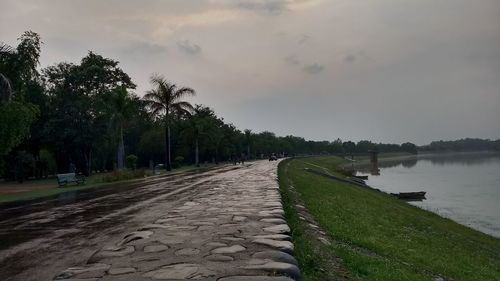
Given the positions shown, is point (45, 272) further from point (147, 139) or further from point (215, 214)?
point (147, 139)

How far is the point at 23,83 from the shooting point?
2139 centimetres

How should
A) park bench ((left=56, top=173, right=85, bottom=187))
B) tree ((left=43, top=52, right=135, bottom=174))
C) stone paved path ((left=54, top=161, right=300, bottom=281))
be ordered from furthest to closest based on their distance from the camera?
1. tree ((left=43, top=52, right=135, bottom=174))
2. park bench ((left=56, top=173, right=85, bottom=187))
3. stone paved path ((left=54, top=161, right=300, bottom=281))

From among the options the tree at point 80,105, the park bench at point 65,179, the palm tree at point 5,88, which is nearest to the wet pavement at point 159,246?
the palm tree at point 5,88

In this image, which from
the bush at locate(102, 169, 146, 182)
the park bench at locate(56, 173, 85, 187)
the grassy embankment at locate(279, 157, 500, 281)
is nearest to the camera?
the grassy embankment at locate(279, 157, 500, 281)

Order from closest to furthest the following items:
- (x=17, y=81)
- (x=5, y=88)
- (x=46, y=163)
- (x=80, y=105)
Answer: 1. (x=5, y=88)
2. (x=17, y=81)
3. (x=80, y=105)
4. (x=46, y=163)

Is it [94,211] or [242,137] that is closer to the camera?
[94,211]

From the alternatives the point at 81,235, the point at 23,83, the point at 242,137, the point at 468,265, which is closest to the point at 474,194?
the point at 468,265

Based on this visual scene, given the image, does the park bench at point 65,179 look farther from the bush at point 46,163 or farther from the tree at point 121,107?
the bush at point 46,163

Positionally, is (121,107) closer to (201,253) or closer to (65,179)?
(65,179)

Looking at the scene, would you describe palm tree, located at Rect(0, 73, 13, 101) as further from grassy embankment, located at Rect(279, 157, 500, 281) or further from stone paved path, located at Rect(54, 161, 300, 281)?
stone paved path, located at Rect(54, 161, 300, 281)

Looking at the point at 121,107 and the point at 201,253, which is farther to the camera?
the point at 121,107

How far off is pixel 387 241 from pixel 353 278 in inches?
197

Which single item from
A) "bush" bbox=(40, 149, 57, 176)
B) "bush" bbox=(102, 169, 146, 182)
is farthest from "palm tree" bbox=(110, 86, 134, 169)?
"bush" bbox=(40, 149, 57, 176)

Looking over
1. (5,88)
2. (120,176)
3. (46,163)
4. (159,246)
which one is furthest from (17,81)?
(46,163)
